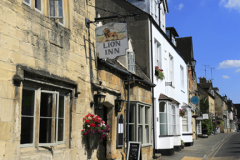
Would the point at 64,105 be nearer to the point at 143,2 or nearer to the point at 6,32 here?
the point at 6,32

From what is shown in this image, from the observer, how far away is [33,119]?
254 inches

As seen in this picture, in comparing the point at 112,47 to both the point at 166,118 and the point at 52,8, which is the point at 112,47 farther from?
the point at 166,118

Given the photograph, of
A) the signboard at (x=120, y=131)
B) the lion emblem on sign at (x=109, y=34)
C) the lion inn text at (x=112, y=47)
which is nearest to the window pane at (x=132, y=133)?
the signboard at (x=120, y=131)

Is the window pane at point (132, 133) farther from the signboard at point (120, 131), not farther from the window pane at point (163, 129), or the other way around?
the window pane at point (163, 129)

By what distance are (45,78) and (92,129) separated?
97.8 inches

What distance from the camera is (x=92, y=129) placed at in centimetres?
851

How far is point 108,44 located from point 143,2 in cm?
943

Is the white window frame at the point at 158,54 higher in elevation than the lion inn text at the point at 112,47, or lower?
higher

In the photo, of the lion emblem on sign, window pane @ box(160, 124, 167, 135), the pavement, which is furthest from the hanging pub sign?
window pane @ box(160, 124, 167, 135)

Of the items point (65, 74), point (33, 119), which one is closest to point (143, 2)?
point (65, 74)

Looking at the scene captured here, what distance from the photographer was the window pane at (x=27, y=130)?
621 cm

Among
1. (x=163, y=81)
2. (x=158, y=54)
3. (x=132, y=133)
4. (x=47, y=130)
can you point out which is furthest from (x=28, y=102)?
(x=163, y=81)

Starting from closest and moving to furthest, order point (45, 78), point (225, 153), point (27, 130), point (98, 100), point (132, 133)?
point (27, 130) → point (45, 78) → point (98, 100) → point (132, 133) → point (225, 153)

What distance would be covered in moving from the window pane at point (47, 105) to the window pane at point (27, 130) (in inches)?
19.5
